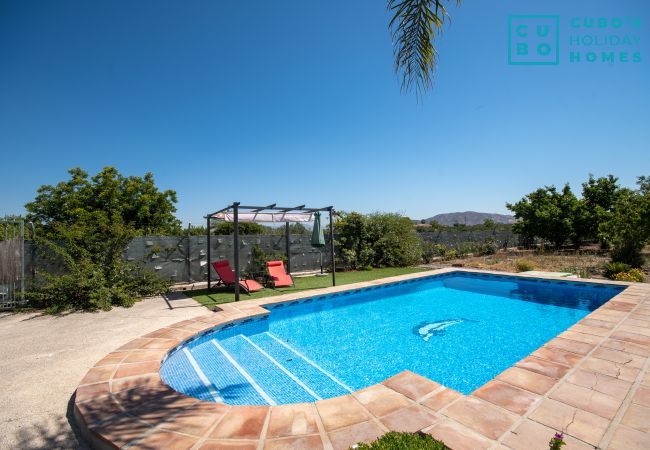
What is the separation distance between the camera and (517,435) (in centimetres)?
232

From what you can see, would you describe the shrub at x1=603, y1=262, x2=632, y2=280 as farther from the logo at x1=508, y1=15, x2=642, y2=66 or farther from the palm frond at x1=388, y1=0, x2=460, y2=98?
the palm frond at x1=388, y1=0, x2=460, y2=98

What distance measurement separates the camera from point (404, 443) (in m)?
2.13

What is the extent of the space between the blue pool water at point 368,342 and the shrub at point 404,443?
183cm

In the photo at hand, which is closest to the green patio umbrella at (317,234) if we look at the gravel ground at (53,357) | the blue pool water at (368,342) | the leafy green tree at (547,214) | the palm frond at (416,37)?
the blue pool water at (368,342)

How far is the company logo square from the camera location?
18.5 ft

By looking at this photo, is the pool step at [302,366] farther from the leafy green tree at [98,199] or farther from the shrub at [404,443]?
the leafy green tree at [98,199]

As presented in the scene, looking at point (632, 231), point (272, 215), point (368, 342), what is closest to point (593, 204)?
point (632, 231)

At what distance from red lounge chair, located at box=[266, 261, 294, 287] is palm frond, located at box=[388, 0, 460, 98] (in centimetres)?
756

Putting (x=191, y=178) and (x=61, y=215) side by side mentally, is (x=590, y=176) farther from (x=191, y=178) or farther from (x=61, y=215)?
(x=61, y=215)

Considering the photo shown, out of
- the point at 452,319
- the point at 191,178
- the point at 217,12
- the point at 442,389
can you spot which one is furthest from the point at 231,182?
the point at 442,389

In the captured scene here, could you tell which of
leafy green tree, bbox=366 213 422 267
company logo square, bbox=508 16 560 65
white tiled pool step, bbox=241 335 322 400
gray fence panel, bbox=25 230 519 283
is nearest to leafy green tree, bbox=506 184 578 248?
leafy green tree, bbox=366 213 422 267

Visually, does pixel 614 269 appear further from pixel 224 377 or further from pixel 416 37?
pixel 224 377

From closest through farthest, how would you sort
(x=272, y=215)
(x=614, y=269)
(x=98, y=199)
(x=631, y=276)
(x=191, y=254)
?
1. (x=631, y=276)
2. (x=614, y=269)
3. (x=272, y=215)
4. (x=191, y=254)
5. (x=98, y=199)

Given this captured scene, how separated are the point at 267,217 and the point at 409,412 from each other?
843cm
